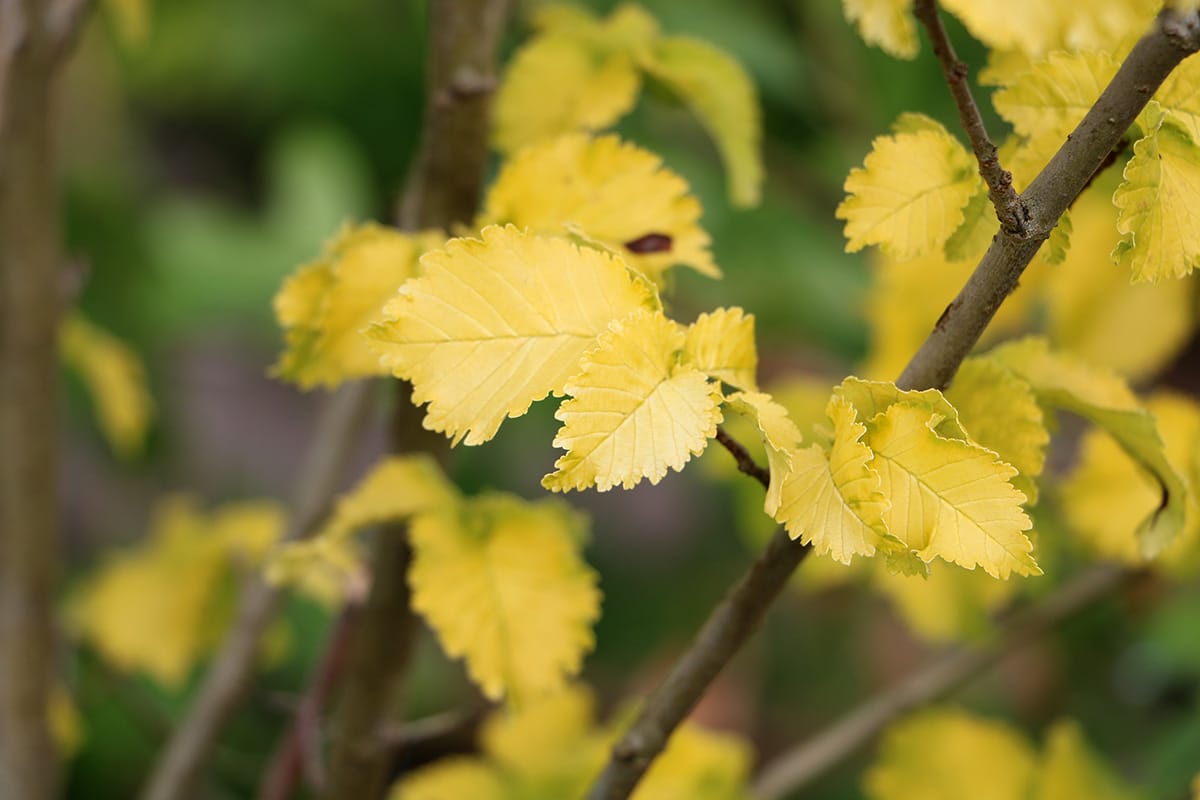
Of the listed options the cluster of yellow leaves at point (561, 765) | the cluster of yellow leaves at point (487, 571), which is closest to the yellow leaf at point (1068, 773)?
the cluster of yellow leaves at point (561, 765)

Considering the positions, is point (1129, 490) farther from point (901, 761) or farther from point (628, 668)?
point (628, 668)

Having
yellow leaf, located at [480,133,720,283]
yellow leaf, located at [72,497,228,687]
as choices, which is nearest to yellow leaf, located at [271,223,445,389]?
yellow leaf, located at [480,133,720,283]

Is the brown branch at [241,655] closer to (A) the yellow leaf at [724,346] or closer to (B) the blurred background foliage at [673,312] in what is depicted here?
(B) the blurred background foliage at [673,312]

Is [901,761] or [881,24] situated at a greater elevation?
[881,24]

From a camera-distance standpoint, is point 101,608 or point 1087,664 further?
point 1087,664

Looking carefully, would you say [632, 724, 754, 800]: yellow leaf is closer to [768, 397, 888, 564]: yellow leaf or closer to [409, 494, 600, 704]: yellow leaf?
[409, 494, 600, 704]: yellow leaf

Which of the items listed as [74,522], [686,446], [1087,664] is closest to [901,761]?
[686,446]

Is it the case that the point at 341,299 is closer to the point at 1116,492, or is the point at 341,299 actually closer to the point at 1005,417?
the point at 1005,417

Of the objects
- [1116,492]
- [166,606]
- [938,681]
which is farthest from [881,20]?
[166,606]
